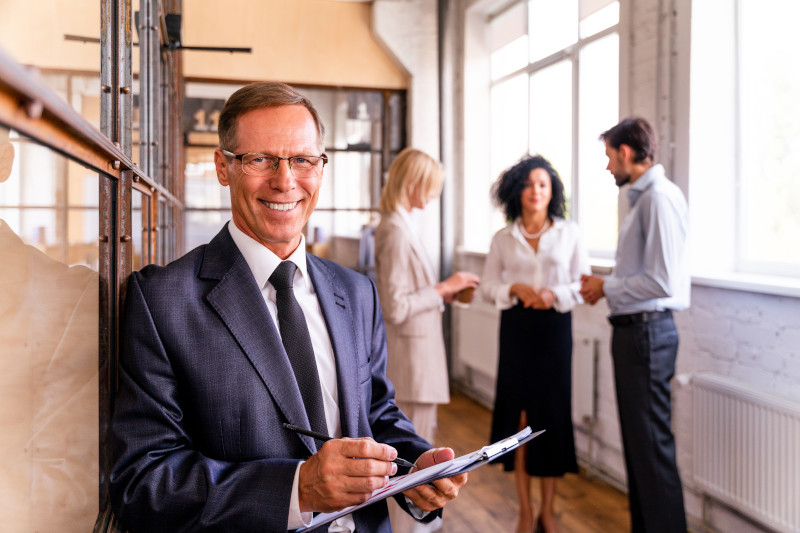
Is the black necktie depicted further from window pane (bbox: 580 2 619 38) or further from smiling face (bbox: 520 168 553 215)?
window pane (bbox: 580 2 619 38)

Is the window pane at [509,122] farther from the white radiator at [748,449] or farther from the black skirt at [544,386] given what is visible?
the white radiator at [748,449]

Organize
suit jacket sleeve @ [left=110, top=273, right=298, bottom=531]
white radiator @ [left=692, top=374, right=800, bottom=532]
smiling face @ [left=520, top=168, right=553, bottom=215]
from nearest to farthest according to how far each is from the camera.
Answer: suit jacket sleeve @ [left=110, top=273, right=298, bottom=531], white radiator @ [left=692, top=374, right=800, bottom=532], smiling face @ [left=520, top=168, right=553, bottom=215]

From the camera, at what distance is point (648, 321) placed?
9.36 ft

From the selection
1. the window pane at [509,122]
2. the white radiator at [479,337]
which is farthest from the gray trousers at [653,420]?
the window pane at [509,122]

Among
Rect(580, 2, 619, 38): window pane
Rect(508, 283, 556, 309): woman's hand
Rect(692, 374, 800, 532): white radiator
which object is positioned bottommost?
Rect(692, 374, 800, 532): white radiator

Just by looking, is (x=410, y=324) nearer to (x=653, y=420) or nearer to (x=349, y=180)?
(x=653, y=420)

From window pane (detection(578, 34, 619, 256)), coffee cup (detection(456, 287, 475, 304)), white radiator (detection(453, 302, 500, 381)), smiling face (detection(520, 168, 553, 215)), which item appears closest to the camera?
coffee cup (detection(456, 287, 475, 304))

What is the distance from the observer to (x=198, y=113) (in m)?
5.99

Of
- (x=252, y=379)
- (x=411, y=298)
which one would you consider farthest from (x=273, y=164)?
(x=411, y=298)

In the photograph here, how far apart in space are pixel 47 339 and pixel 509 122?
5.76 m

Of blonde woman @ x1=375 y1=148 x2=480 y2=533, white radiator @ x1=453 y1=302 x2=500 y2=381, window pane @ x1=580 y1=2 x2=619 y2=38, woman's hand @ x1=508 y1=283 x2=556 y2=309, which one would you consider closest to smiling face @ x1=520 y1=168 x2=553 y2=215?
woman's hand @ x1=508 y1=283 x2=556 y2=309

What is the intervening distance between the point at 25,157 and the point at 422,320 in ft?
8.90

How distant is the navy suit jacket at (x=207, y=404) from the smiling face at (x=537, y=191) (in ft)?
7.81

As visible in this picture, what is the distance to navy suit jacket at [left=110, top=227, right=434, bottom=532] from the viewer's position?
1.06 metres
